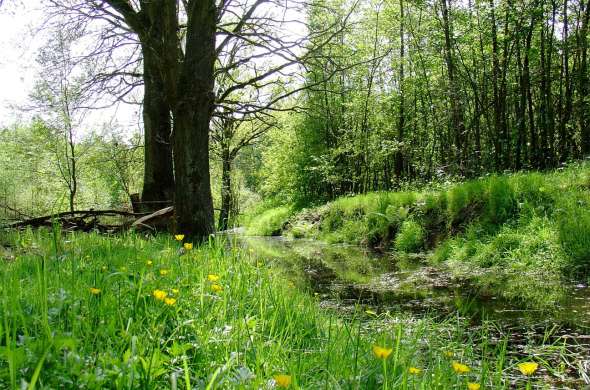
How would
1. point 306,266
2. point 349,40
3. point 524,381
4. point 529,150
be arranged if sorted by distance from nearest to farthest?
point 524,381
point 306,266
point 529,150
point 349,40

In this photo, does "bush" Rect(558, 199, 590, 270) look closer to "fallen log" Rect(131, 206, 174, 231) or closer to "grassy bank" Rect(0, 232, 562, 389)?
"grassy bank" Rect(0, 232, 562, 389)

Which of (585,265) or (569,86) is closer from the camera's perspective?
(585,265)

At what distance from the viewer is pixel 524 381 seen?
289 centimetres

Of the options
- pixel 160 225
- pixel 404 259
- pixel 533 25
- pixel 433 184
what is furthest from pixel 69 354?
pixel 533 25

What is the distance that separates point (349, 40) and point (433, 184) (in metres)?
11.4

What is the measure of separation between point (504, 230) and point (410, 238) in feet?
8.87

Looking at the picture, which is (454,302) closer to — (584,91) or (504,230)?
(504,230)

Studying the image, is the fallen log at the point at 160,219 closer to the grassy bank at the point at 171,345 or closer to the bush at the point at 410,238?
the grassy bank at the point at 171,345

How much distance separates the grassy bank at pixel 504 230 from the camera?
6.23m

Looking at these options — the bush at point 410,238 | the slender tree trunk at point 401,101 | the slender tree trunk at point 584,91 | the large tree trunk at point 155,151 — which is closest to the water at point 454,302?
the bush at point 410,238

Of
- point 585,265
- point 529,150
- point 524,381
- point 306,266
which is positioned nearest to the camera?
point 524,381

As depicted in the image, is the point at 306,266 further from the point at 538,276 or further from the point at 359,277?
the point at 538,276

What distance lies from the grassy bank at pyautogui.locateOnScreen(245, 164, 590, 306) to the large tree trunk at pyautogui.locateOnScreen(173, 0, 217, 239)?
3.34 metres

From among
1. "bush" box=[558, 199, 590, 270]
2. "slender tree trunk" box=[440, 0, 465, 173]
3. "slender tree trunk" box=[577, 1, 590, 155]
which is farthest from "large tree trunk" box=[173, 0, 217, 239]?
"slender tree trunk" box=[577, 1, 590, 155]
